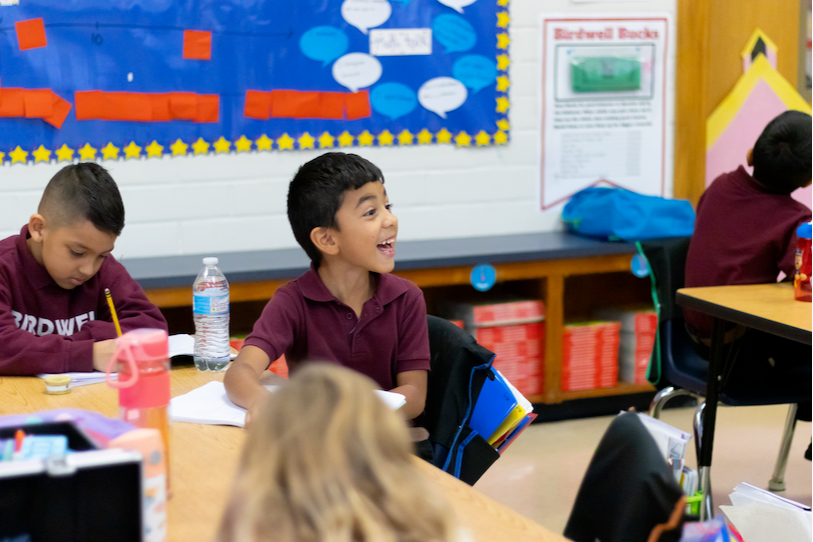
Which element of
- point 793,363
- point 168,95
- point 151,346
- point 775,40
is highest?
point 775,40

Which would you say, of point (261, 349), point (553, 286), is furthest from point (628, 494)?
point (553, 286)

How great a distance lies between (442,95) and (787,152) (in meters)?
1.38

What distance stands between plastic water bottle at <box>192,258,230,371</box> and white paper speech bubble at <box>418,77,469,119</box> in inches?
65.6

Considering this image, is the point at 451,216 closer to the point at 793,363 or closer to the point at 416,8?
the point at 416,8

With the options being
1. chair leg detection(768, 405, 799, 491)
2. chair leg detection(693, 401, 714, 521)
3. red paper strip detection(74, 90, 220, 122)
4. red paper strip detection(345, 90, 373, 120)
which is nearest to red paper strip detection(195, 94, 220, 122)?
red paper strip detection(74, 90, 220, 122)

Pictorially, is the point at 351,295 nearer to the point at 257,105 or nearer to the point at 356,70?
the point at 257,105

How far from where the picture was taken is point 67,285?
6.14 ft

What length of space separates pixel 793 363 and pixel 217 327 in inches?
64.8

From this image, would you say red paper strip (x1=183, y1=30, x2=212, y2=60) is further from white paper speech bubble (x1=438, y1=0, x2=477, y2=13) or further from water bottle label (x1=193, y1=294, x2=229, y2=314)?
water bottle label (x1=193, y1=294, x2=229, y2=314)

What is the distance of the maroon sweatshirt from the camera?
5.60ft

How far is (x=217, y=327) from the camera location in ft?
6.08

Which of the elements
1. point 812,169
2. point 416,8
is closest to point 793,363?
point 812,169

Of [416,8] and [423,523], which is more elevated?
[416,8]

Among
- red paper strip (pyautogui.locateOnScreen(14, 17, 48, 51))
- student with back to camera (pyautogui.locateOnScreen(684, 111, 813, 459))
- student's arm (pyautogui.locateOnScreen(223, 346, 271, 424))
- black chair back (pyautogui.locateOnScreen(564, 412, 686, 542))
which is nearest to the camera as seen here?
black chair back (pyautogui.locateOnScreen(564, 412, 686, 542))
